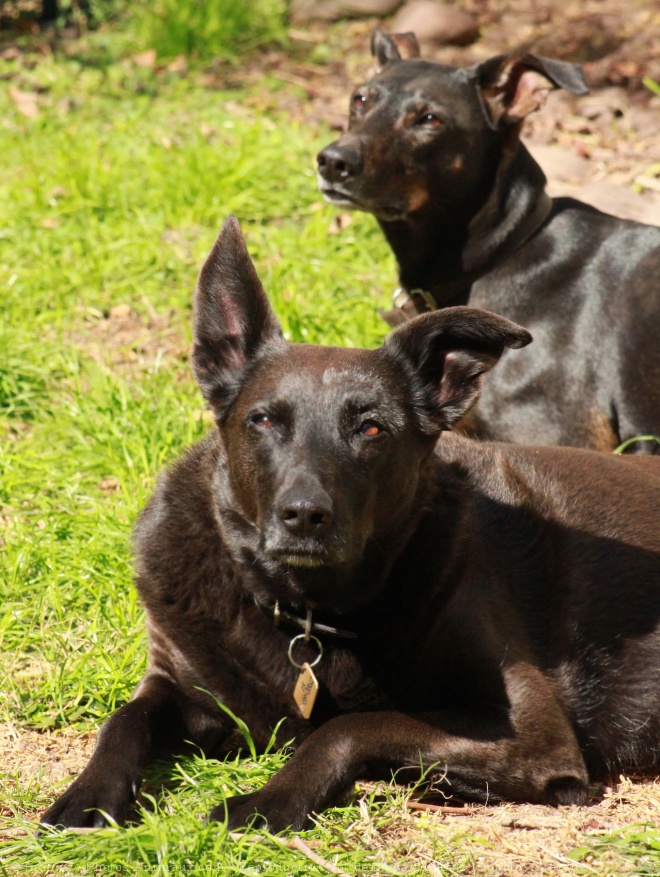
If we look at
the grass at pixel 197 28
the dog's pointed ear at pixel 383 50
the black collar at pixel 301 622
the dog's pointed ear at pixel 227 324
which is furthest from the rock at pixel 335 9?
the black collar at pixel 301 622

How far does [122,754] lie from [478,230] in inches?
128

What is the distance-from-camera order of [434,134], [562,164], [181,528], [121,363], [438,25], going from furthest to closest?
1. [438,25]
2. [562,164]
3. [121,363]
4. [434,134]
5. [181,528]

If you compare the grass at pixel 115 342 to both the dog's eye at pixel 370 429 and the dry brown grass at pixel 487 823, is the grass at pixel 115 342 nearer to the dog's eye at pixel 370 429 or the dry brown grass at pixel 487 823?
the dry brown grass at pixel 487 823

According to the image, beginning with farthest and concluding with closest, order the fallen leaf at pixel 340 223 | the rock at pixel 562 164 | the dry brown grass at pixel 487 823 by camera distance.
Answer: the rock at pixel 562 164 → the fallen leaf at pixel 340 223 → the dry brown grass at pixel 487 823

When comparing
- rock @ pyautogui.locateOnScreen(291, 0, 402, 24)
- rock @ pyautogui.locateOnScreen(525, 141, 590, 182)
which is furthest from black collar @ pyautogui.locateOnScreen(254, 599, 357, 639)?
rock @ pyautogui.locateOnScreen(291, 0, 402, 24)

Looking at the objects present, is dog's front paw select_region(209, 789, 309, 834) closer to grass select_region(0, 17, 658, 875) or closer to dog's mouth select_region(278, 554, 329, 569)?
grass select_region(0, 17, 658, 875)

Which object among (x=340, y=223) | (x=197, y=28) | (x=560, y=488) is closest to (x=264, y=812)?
(x=560, y=488)

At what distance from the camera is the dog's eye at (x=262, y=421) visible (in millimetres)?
3344

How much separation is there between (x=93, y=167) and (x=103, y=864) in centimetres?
531

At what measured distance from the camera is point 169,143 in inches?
314

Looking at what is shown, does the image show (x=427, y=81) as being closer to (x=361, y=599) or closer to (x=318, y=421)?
(x=318, y=421)

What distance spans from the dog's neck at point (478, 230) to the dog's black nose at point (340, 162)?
37cm

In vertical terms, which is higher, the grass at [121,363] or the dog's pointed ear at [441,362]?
the dog's pointed ear at [441,362]

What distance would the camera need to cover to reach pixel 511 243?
18.2ft
